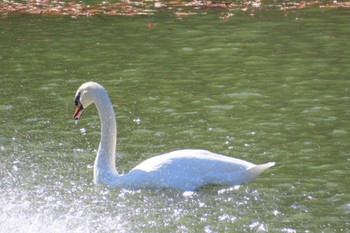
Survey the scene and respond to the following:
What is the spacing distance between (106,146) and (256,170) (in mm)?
1571

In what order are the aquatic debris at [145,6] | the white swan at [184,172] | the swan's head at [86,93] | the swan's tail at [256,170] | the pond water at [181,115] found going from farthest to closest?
1. the aquatic debris at [145,6]
2. the swan's head at [86,93]
3. the white swan at [184,172]
4. the swan's tail at [256,170]
5. the pond water at [181,115]

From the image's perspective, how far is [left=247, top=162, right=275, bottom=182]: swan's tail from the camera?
29.3ft

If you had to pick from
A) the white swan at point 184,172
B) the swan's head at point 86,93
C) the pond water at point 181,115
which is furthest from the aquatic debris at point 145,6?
the white swan at point 184,172

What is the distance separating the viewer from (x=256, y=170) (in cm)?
900

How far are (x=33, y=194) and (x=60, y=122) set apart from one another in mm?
2583

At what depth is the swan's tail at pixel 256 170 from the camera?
8938mm

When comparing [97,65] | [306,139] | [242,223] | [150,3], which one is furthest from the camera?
[150,3]

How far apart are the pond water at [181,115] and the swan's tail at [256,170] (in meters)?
0.13

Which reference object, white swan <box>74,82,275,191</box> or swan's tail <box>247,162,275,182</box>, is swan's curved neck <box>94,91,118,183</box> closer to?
white swan <box>74,82,275,191</box>

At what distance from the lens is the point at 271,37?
52.9 feet

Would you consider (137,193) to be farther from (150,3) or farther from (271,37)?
(150,3)

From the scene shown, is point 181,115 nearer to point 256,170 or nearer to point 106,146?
point 106,146

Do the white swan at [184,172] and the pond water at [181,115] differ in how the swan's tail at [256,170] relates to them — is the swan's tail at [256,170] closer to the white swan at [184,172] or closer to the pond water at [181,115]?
the white swan at [184,172]

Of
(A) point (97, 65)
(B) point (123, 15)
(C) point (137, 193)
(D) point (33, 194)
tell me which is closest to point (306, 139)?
(C) point (137, 193)
